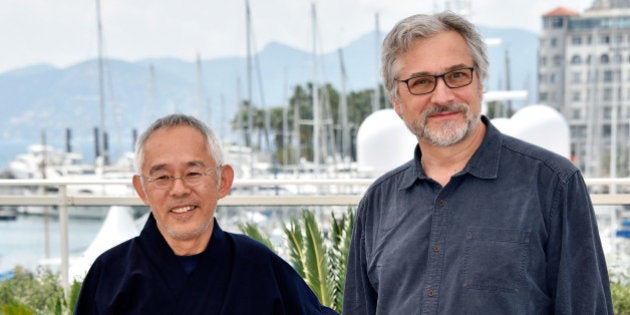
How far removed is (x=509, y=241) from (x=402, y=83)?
0.50 m

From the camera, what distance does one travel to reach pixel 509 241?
205cm

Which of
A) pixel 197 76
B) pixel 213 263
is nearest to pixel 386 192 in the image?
pixel 213 263

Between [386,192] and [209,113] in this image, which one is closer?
[386,192]

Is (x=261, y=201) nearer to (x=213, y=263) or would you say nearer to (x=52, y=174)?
(x=213, y=263)

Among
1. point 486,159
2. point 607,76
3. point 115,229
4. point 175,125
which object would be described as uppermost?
point 607,76

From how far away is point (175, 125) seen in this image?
8.00ft

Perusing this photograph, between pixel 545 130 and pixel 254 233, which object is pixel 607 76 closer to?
pixel 545 130

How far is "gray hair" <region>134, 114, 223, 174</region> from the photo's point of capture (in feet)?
8.00

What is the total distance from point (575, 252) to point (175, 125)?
117 centimetres

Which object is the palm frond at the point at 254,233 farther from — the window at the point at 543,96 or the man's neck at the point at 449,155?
the window at the point at 543,96

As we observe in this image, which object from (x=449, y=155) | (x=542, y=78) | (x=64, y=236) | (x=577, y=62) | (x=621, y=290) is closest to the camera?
(x=449, y=155)

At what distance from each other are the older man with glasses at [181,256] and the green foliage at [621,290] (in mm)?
2969

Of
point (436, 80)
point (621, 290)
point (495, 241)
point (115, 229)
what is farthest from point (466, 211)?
point (115, 229)

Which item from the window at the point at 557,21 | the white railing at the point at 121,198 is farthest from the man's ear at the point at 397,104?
the window at the point at 557,21
